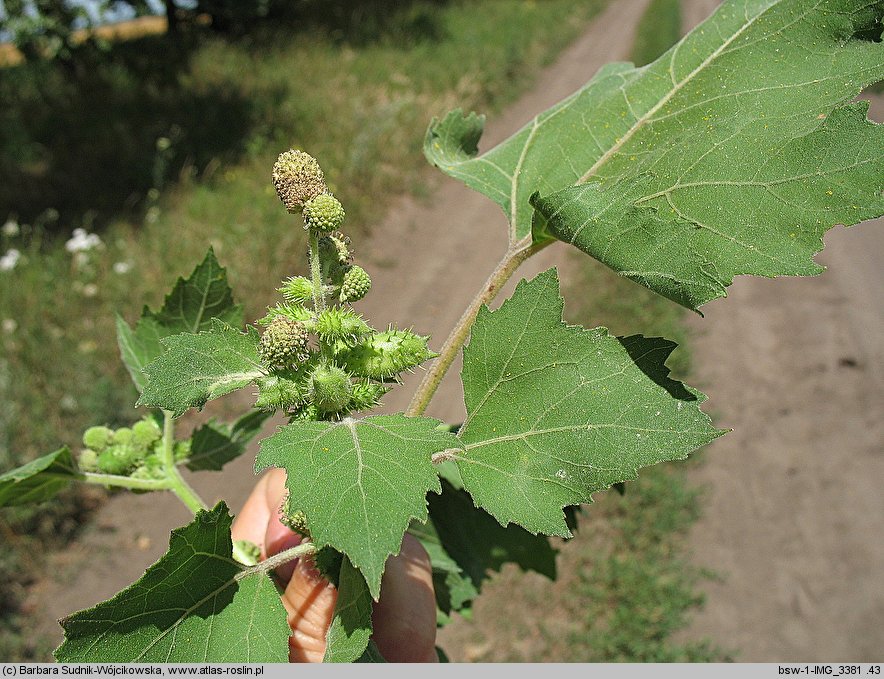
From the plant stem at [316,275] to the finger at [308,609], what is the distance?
76 cm

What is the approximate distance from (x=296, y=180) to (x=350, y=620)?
2.90ft

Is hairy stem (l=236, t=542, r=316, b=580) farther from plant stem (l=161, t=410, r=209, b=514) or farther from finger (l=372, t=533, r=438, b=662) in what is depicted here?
finger (l=372, t=533, r=438, b=662)

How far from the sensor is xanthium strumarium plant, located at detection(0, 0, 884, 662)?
117 cm

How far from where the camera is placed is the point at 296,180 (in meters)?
1.25

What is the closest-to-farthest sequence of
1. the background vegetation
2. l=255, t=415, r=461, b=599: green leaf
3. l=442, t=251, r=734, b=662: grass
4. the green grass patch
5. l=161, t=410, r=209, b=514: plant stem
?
l=255, t=415, r=461, b=599: green leaf < l=161, t=410, r=209, b=514: plant stem < l=442, t=251, r=734, b=662: grass < the background vegetation < the green grass patch

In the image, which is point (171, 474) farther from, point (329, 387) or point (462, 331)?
point (462, 331)

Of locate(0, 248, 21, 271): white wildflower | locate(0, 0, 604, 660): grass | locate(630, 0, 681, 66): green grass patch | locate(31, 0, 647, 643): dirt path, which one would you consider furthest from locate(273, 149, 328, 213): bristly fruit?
locate(630, 0, 681, 66): green grass patch

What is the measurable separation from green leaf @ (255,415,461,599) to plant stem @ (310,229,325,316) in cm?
24

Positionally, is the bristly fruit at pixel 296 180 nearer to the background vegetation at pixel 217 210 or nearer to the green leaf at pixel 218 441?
the green leaf at pixel 218 441

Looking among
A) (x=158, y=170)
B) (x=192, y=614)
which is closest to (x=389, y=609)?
(x=192, y=614)

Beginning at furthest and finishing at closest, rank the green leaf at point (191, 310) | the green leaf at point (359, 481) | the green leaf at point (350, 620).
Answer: the green leaf at point (191, 310) < the green leaf at point (350, 620) < the green leaf at point (359, 481)

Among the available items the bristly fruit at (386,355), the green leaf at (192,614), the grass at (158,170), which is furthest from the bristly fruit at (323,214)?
the grass at (158,170)

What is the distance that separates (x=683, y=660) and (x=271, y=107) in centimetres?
829

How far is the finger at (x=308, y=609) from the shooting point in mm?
1786
